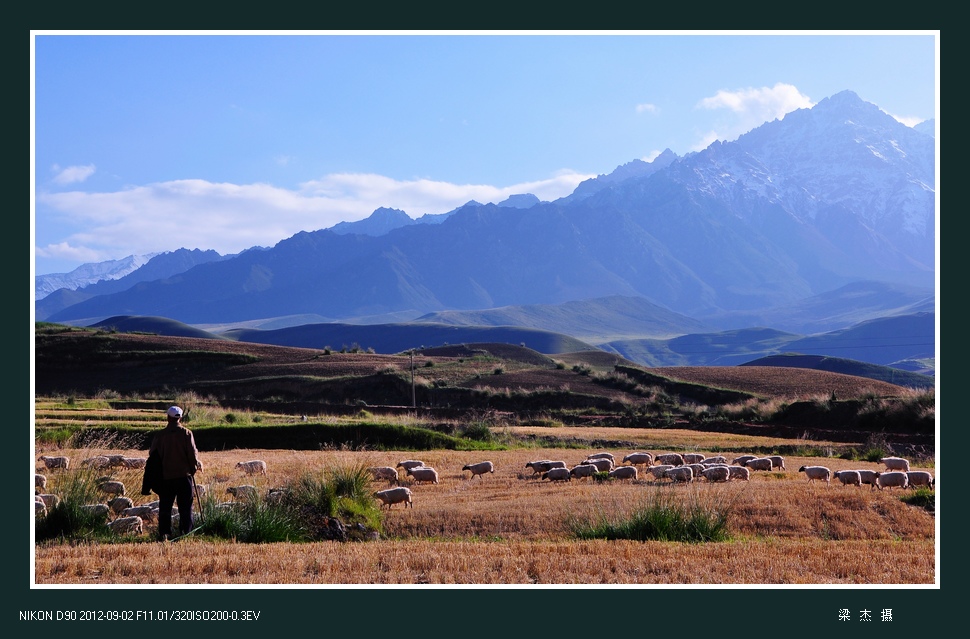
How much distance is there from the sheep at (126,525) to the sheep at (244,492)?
1.62 meters

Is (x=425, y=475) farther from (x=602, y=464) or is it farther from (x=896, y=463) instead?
(x=896, y=463)

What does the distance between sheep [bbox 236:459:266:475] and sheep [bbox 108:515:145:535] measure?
6628 millimetres

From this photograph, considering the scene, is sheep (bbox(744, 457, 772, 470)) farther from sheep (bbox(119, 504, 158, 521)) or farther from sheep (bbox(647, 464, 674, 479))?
sheep (bbox(119, 504, 158, 521))

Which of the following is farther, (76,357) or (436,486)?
(76,357)

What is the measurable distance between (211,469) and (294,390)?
46234mm

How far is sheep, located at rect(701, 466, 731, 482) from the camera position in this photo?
2050 centimetres

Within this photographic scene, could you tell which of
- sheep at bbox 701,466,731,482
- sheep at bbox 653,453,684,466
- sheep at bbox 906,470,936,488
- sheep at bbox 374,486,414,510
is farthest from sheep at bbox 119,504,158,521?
sheep at bbox 906,470,936,488

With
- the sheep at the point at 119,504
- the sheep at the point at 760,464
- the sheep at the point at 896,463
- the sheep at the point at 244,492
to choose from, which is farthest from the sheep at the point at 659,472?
the sheep at the point at 119,504

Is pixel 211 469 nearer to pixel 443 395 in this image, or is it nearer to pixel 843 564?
pixel 843 564

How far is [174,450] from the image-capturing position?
12719 mm

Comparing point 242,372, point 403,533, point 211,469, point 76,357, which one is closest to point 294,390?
point 242,372

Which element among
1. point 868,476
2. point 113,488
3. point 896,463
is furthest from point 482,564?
point 896,463

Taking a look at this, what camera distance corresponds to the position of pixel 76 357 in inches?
3123

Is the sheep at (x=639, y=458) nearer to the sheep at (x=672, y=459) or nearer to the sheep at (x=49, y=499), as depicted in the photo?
the sheep at (x=672, y=459)
